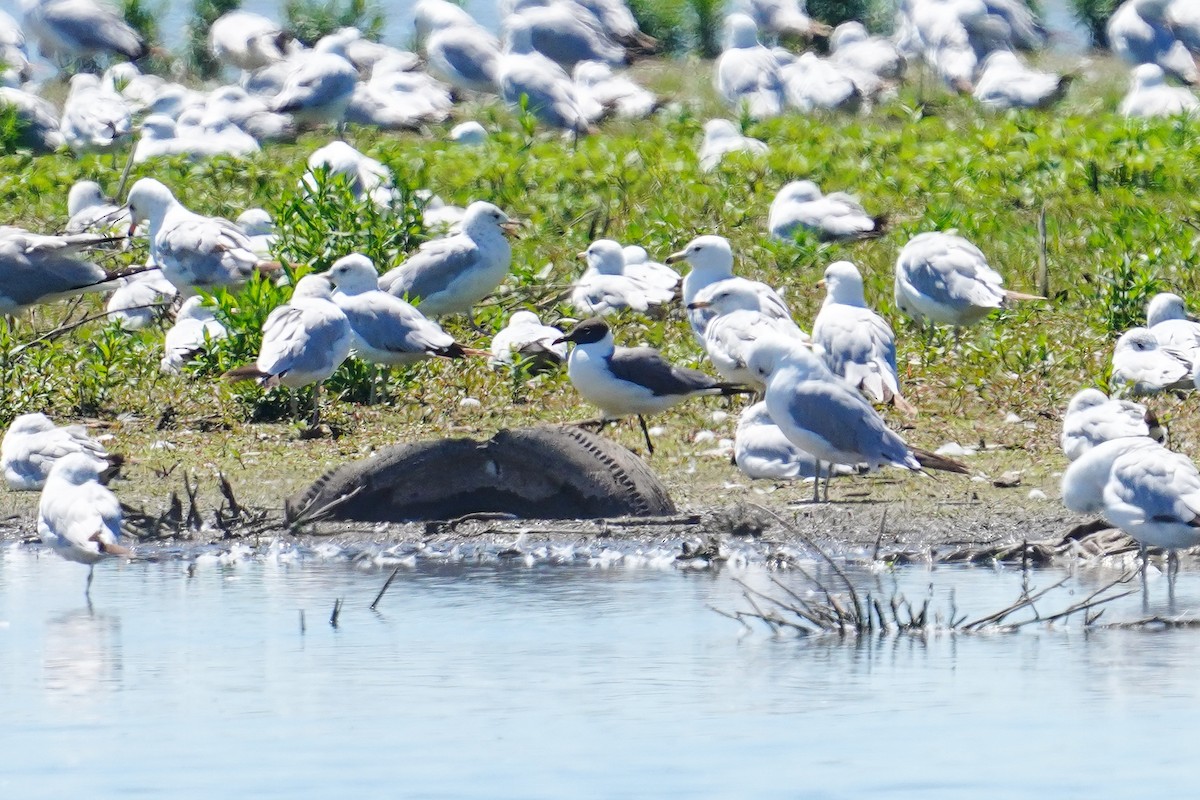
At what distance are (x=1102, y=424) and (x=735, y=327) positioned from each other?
2153 millimetres

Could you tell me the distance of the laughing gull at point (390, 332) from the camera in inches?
468

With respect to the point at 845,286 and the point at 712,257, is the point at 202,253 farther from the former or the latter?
A: the point at 845,286

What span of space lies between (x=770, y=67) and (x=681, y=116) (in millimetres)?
1415

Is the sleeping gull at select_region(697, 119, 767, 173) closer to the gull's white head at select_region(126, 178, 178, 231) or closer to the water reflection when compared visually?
the gull's white head at select_region(126, 178, 178, 231)

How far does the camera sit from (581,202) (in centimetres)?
1579

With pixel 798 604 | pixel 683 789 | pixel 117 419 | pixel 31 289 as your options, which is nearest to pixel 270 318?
pixel 117 419

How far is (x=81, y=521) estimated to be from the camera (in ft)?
28.2

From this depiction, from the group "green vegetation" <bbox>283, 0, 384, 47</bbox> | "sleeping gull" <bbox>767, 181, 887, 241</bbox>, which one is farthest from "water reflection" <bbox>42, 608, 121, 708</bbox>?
"green vegetation" <bbox>283, 0, 384, 47</bbox>

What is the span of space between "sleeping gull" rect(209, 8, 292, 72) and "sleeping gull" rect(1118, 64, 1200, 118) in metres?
9.37

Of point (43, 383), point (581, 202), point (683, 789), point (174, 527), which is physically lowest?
point (683, 789)

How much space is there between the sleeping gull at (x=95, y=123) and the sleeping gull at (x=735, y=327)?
7.86 meters

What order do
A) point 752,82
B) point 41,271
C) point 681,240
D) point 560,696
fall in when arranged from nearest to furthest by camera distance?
point 560,696 < point 41,271 < point 681,240 < point 752,82

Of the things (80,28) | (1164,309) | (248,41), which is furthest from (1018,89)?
(80,28)

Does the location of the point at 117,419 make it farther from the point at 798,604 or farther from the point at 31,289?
the point at 798,604
